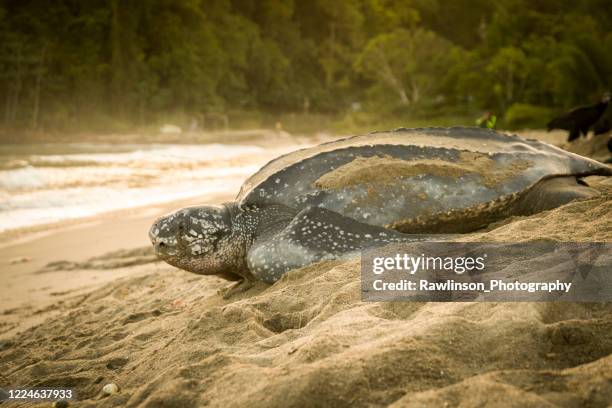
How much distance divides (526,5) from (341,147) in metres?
26.7

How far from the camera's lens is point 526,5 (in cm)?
2520

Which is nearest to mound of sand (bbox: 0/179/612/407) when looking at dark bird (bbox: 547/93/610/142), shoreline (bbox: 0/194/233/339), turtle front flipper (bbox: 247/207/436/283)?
turtle front flipper (bbox: 247/207/436/283)

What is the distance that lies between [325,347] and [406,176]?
1.36 meters

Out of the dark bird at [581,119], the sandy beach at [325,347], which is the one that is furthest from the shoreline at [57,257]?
the dark bird at [581,119]

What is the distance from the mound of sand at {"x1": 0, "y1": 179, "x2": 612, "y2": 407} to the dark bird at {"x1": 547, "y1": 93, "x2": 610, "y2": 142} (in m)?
4.23

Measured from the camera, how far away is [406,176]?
241cm

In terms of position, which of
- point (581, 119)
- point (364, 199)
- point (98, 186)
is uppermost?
point (581, 119)

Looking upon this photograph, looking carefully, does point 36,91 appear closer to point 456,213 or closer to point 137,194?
point 137,194

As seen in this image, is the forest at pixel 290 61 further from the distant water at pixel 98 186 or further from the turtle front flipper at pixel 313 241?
the turtle front flipper at pixel 313 241

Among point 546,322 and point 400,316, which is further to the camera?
point 400,316

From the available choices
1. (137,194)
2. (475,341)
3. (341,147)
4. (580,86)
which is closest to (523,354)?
(475,341)

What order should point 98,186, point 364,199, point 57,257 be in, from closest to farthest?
point 364,199 < point 57,257 < point 98,186

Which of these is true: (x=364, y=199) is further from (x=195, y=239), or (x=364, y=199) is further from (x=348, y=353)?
(x=348, y=353)

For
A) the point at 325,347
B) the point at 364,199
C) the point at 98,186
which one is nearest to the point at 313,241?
the point at 364,199
